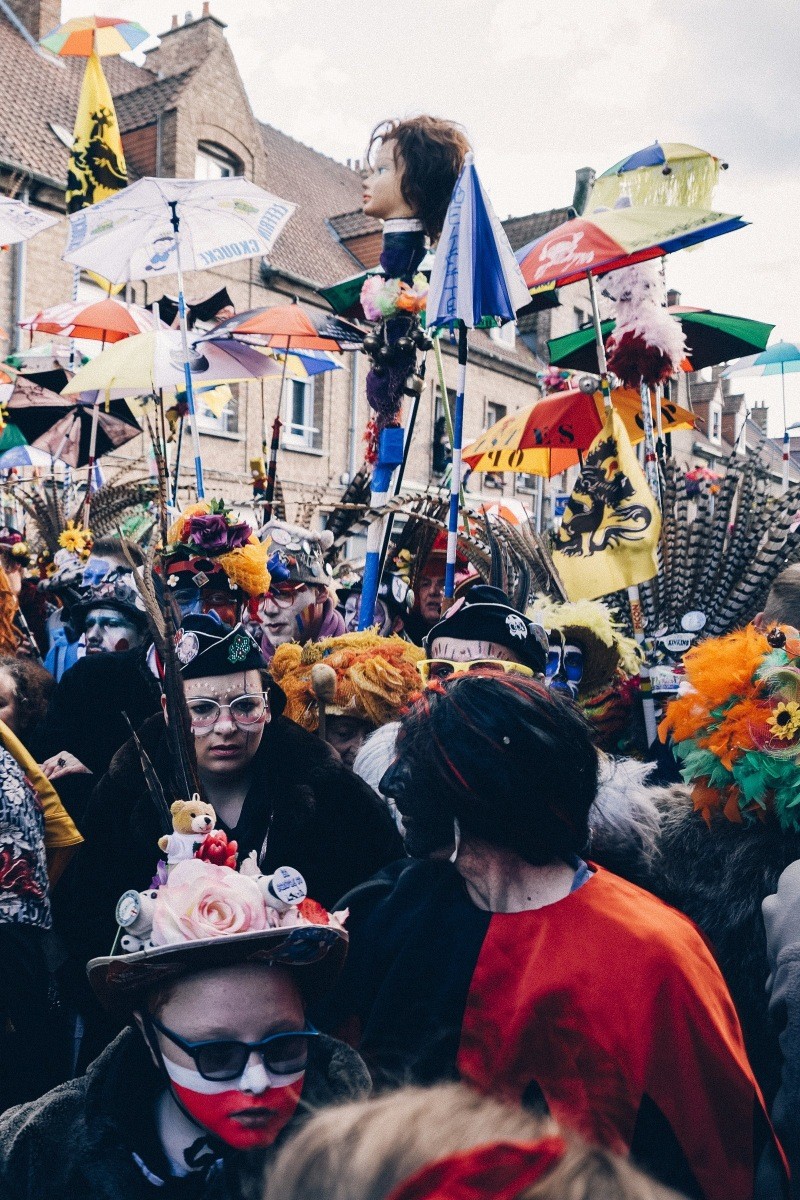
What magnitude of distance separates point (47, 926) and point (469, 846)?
1312mm

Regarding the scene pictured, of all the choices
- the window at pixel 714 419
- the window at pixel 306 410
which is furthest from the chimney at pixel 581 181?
the window at pixel 306 410

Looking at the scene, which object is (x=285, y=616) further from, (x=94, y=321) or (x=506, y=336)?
(x=506, y=336)

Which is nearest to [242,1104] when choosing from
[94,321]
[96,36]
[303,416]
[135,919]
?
[135,919]

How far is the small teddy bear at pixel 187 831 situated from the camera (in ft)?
5.76

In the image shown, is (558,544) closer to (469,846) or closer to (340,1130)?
(469,846)

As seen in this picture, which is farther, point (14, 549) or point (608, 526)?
point (14, 549)

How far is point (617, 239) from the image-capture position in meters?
3.70

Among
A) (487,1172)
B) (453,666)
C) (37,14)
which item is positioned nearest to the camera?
(487,1172)

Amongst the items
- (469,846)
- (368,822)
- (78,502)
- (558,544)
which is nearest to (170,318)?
(78,502)

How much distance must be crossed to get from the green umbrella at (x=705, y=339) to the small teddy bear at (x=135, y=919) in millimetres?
4327

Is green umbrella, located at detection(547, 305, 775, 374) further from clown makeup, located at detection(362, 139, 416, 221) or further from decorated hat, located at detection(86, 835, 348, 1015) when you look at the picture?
decorated hat, located at detection(86, 835, 348, 1015)

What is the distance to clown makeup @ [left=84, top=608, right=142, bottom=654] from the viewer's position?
3.87 metres

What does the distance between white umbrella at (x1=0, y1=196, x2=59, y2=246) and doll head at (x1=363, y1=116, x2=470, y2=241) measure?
1.90 meters

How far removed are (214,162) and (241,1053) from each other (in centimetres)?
1864
